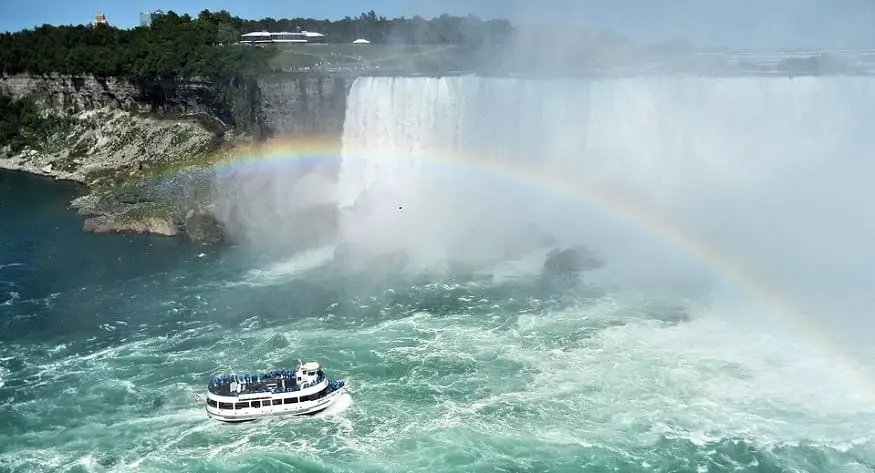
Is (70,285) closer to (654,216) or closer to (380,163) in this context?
(380,163)

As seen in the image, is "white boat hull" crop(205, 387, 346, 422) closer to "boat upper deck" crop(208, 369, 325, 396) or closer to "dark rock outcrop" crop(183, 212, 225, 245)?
"boat upper deck" crop(208, 369, 325, 396)

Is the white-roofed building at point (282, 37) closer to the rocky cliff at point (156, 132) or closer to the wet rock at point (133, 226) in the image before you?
the rocky cliff at point (156, 132)

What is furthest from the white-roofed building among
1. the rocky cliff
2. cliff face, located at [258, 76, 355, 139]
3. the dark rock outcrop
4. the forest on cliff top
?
the dark rock outcrop

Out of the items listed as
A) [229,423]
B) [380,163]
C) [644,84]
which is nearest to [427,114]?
[380,163]

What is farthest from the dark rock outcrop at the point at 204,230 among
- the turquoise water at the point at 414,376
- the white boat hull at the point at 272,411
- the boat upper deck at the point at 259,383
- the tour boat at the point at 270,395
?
the white boat hull at the point at 272,411

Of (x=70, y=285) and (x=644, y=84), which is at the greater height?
(x=644, y=84)

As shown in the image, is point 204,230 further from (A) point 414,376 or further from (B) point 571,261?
(A) point 414,376

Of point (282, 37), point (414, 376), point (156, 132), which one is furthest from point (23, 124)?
point (414, 376)
